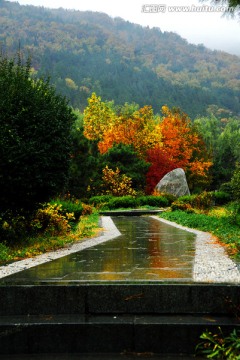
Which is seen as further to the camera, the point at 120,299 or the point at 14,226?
the point at 14,226

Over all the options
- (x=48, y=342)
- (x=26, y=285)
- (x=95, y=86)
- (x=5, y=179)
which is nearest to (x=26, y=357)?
(x=48, y=342)

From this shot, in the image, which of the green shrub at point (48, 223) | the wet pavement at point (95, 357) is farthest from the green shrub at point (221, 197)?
the wet pavement at point (95, 357)

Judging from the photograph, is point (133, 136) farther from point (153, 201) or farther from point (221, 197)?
point (153, 201)

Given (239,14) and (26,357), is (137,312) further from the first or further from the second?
(239,14)

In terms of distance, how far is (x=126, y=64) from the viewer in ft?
449

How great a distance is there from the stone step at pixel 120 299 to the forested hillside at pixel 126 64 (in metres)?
86.0

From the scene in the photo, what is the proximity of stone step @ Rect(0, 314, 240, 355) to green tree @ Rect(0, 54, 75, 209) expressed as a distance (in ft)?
13.0

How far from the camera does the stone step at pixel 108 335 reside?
3889 millimetres

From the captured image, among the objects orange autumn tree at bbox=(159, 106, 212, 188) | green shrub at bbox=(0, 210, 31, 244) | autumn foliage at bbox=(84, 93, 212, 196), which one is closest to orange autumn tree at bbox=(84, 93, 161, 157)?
autumn foliage at bbox=(84, 93, 212, 196)

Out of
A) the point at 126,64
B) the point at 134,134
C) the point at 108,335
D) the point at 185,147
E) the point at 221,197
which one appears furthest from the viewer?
the point at 126,64

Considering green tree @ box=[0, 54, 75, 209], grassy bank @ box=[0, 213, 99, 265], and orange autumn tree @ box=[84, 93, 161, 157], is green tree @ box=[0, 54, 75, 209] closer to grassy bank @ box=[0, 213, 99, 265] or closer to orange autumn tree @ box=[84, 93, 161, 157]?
grassy bank @ box=[0, 213, 99, 265]

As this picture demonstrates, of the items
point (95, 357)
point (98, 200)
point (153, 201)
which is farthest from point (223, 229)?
point (153, 201)

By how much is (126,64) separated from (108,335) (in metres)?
137

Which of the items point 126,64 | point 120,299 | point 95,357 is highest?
point 126,64
